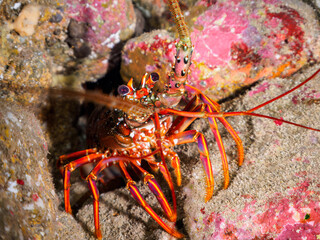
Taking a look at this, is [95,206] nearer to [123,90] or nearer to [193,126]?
[123,90]

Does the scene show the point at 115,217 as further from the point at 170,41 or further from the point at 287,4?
the point at 287,4

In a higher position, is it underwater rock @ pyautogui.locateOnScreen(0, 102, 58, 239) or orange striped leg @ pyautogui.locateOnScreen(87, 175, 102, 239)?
underwater rock @ pyautogui.locateOnScreen(0, 102, 58, 239)

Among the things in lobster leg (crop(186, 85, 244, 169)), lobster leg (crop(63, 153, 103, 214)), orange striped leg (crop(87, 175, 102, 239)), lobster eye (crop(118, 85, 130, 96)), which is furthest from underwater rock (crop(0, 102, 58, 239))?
lobster leg (crop(186, 85, 244, 169))

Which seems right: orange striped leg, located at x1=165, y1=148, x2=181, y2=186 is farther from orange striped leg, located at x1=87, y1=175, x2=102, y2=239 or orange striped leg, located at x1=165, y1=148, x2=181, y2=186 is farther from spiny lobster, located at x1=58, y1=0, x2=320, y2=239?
orange striped leg, located at x1=87, y1=175, x2=102, y2=239

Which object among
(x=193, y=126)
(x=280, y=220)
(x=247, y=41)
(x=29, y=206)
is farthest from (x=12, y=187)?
(x=247, y=41)

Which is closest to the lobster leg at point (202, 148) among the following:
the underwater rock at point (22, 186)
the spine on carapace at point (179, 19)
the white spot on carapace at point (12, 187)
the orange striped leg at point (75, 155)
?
the spine on carapace at point (179, 19)

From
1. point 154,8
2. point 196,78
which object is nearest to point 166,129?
point 196,78

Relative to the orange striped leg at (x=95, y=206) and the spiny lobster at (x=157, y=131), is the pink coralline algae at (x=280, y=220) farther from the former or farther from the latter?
the orange striped leg at (x=95, y=206)
